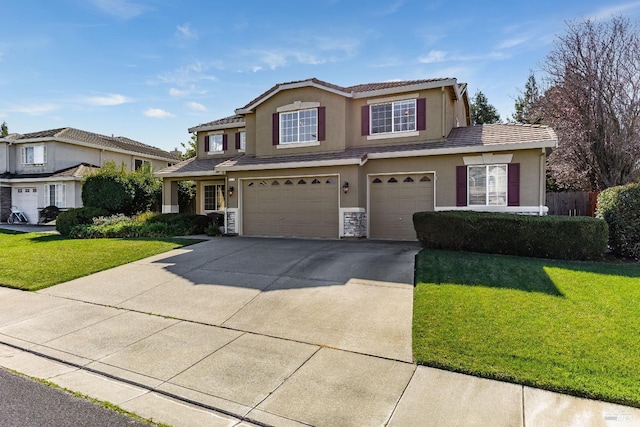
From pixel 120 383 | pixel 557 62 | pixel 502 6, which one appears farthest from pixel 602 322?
pixel 557 62

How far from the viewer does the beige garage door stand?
1328cm

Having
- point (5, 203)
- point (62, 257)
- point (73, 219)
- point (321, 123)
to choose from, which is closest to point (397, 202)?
point (321, 123)

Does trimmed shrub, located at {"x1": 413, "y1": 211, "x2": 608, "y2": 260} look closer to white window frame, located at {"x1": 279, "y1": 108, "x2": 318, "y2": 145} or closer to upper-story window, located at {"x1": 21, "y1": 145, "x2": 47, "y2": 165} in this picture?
white window frame, located at {"x1": 279, "y1": 108, "x2": 318, "y2": 145}

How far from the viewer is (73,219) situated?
637 inches

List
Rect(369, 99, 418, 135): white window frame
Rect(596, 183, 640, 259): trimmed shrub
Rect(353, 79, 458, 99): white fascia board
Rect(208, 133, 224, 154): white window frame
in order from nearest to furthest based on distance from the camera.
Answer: Rect(596, 183, 640, 259): trimmed shrub < Rect(353, 79, 458, 99): white fascia board < Rect(369, 99, 418, 135): white window frame < Rect(208, 133, 224, 154): white window frame

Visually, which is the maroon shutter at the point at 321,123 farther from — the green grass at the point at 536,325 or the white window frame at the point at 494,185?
the green grass at the point at 536,325

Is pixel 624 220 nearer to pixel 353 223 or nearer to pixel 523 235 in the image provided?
pixel 523 235

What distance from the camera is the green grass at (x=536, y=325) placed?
4.09m

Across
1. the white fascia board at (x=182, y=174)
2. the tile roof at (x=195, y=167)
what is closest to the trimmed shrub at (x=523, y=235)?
the white fascia board at (x=182, y=174)

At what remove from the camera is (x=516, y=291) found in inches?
256

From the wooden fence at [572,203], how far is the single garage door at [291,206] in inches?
405

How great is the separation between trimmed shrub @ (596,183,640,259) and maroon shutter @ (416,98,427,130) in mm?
6256

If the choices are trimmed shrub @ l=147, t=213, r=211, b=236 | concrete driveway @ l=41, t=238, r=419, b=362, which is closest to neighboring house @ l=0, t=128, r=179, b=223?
trimmed shrub @ l=147, t=213, r=211, b=236

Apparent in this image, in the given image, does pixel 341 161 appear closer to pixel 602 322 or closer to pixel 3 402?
pixel 602 322
